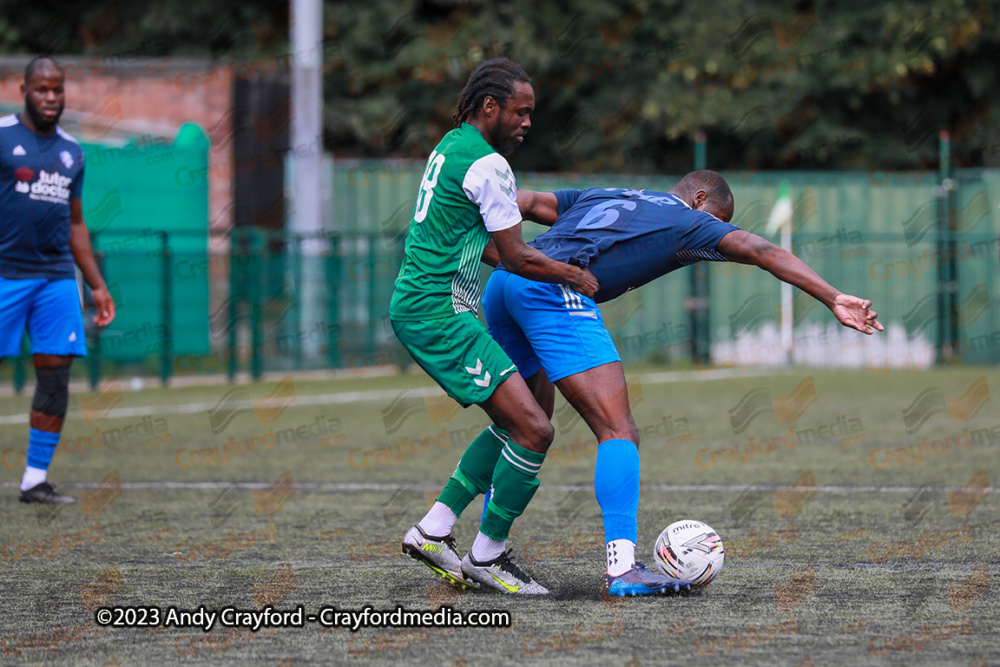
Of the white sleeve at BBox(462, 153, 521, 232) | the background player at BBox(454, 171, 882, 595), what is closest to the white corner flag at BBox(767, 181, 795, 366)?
the background player at BBox(454, 171, 882, 595)

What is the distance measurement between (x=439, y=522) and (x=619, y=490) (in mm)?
755

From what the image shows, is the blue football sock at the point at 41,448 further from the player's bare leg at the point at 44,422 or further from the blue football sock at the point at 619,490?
the blue football sock at the point at 619,490

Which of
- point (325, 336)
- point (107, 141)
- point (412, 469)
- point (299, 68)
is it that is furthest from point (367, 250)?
point (412, 469)

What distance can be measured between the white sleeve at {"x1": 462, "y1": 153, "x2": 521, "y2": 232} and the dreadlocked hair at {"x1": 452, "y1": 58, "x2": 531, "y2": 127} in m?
0.27

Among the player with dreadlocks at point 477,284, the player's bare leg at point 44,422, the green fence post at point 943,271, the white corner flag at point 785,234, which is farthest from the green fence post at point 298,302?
the player with dreadlocks at point 477,284

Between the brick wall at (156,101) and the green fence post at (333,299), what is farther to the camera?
the brick wall at (156,101)

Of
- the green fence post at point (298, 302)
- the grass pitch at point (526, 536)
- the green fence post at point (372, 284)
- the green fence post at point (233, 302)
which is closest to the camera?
the grass pitch at point (526, 536)

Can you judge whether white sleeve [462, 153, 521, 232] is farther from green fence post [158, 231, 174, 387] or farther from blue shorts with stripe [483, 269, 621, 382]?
green fence post [158, 231, 174, 387]

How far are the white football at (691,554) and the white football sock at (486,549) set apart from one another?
2.02 feet

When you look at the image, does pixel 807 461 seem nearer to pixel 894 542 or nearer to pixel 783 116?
pixel 894 542

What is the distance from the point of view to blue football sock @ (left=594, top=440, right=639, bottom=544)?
195 inches

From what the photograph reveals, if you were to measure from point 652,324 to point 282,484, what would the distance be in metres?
12.9

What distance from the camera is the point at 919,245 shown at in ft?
68.0

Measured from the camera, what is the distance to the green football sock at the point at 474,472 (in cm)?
532
